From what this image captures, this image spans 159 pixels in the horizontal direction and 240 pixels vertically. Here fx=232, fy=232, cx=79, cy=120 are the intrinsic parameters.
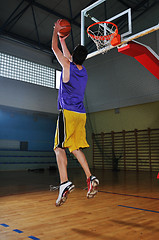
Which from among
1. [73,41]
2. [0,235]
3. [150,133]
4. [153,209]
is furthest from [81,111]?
[73,41]

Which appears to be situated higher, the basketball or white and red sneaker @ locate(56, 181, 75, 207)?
the basketball

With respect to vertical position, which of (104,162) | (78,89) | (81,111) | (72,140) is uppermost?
(78,89)

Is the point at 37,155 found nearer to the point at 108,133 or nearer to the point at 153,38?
the point at 108,133

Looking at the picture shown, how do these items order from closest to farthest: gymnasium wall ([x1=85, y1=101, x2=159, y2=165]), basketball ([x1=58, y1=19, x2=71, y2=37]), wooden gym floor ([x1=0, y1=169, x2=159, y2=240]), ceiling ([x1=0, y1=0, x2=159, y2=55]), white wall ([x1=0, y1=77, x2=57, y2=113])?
wooden gym floor ([x1=0, y1=169, x2=159, y2=240]), basketball ([x1=58, y1=19, x2=71, y2=37]), ceiling ([x1=0, y1=0, x2=159, y2=55]), white wall ([x1=0, y1=77, x2=57, y2=113]), gymnasium wall ([x1=85, y1=101, x2=159, y2=165])

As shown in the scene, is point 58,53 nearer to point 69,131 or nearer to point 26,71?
point 69,131

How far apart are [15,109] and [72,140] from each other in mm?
10052

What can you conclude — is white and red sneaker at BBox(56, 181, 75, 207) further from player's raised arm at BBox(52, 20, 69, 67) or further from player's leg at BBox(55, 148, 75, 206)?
player's raised arm at BBox(52, 20, 69, 67)

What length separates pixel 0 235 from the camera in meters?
2.15

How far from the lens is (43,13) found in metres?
10.8

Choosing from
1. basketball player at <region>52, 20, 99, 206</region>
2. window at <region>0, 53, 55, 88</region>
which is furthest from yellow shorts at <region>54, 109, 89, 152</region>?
window at <region>0, 53, 55, 88</region>

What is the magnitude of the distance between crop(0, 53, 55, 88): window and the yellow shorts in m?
9.85

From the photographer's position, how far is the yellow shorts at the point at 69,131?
2.32m

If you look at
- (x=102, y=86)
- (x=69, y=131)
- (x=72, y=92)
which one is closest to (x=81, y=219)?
(x=69, y=131)

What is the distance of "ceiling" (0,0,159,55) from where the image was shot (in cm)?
1024
